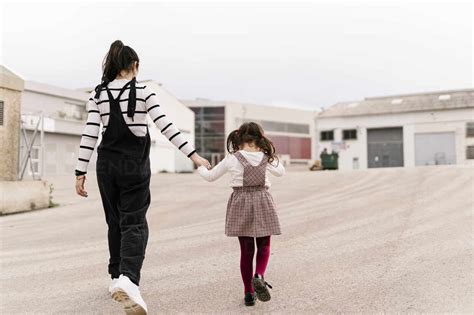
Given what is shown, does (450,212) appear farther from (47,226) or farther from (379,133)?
(379,133)

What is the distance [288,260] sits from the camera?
15.5ft

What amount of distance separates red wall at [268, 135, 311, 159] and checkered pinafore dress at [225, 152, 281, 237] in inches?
2272

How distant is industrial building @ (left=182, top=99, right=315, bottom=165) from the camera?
58.2m

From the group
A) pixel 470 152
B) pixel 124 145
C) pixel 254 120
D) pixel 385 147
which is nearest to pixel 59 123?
pixel 385 147

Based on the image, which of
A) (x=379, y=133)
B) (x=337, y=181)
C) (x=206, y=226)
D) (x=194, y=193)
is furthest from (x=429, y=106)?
(x=206, y=226)

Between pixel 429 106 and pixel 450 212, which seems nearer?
pixel 450 212

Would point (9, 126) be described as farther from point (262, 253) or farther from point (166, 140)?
point (166, 140)

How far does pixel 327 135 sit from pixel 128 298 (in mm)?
41566

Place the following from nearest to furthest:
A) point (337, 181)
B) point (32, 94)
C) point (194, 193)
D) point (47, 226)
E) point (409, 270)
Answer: point (409, 270)
point (47, 226)
point (194, 193)
point (337, 181)
point (32, 94)

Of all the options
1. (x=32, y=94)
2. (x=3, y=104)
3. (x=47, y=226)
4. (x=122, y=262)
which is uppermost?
(x=32, y=94)

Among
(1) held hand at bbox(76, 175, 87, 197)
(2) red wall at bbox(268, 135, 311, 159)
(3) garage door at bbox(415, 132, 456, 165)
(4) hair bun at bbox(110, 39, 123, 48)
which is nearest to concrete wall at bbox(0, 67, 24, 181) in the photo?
(1) held hand at bbox(76, 175, 87, 197)

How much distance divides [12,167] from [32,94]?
2372cm

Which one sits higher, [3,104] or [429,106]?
[429,106]

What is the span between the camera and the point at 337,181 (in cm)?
1405
